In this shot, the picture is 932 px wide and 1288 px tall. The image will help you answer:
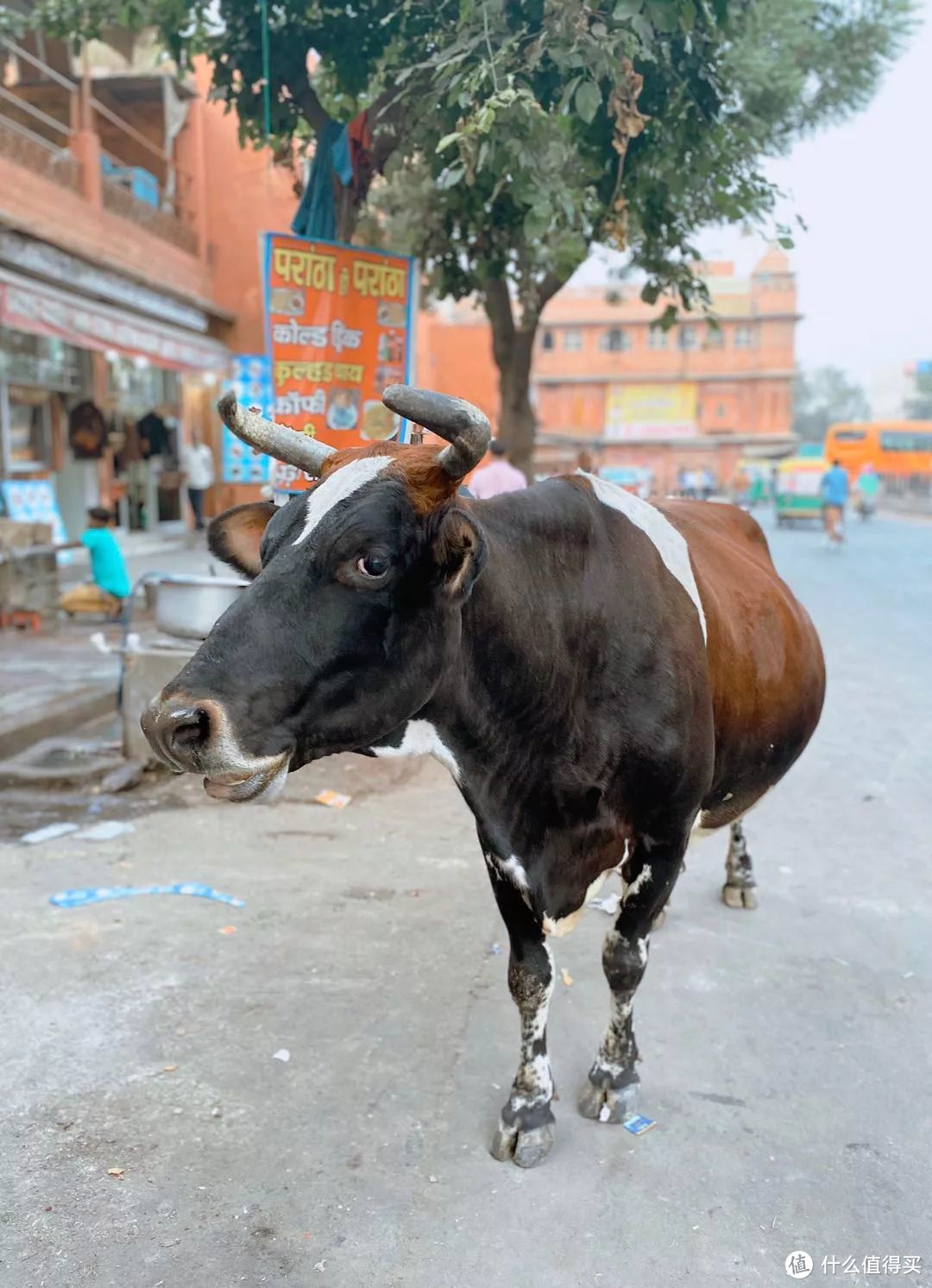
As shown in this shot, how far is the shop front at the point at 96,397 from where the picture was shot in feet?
30.8

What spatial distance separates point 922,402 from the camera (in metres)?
64.1

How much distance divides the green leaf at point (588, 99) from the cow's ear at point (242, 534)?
1946 mm

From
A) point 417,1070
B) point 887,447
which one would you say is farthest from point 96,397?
point 887,447

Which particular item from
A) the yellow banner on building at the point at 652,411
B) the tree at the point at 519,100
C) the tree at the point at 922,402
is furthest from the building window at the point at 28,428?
the tree at the point at 922,402

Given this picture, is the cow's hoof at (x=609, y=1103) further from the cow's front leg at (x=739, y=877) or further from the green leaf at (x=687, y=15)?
the green leaf at (x=687, y=15)

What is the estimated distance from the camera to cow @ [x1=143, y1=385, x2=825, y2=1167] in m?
1.80

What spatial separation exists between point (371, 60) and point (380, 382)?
1459 mm

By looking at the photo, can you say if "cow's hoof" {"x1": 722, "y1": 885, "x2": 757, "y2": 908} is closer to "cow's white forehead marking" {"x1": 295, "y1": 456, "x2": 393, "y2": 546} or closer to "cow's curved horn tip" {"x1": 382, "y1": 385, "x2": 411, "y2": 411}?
"cow's white forehead marking" {"x1": 295, "y1": 456, "x2": 393, "y2": 546}

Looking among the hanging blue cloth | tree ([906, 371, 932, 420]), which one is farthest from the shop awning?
tree ([906, 371, 932, 420])

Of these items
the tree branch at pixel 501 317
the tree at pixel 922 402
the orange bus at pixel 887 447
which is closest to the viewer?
the tree branch at pixel 501 317

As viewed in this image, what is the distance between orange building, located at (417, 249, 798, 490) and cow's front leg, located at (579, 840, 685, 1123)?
40.0 metres

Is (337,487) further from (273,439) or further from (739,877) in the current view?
(739,877)

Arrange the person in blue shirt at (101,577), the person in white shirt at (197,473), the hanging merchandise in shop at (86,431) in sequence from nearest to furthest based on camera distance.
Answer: the person in blue shirt at (101,577)
the hanging merchandise in shop at (86,431)
the person in white shirt at (197,473)

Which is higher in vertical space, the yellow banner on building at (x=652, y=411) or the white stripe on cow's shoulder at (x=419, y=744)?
the yellow banner on building at (x=652, y=411)
